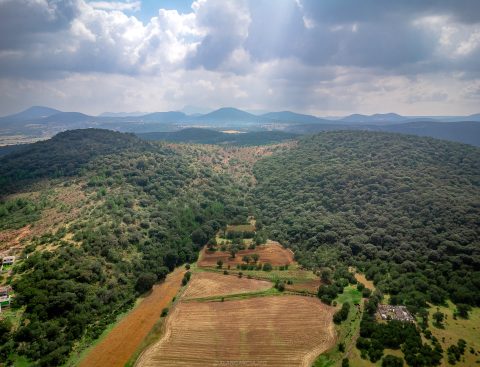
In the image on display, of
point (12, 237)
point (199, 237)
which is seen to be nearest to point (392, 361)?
point (199, 237)

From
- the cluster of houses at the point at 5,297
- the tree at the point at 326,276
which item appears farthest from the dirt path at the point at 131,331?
the tree at the point at 326,276

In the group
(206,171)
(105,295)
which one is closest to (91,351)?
(105,295)

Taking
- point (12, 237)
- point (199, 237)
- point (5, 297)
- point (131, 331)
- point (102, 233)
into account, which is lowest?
point (131, 331)

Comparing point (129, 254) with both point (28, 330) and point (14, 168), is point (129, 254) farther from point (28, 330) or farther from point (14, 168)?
point (14, 168)

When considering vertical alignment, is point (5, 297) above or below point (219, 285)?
above

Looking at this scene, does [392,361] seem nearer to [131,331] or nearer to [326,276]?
[326,276]

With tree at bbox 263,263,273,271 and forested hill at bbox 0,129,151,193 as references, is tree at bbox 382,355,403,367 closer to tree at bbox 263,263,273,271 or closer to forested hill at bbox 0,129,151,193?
tree at bbox 263,263,273,271
